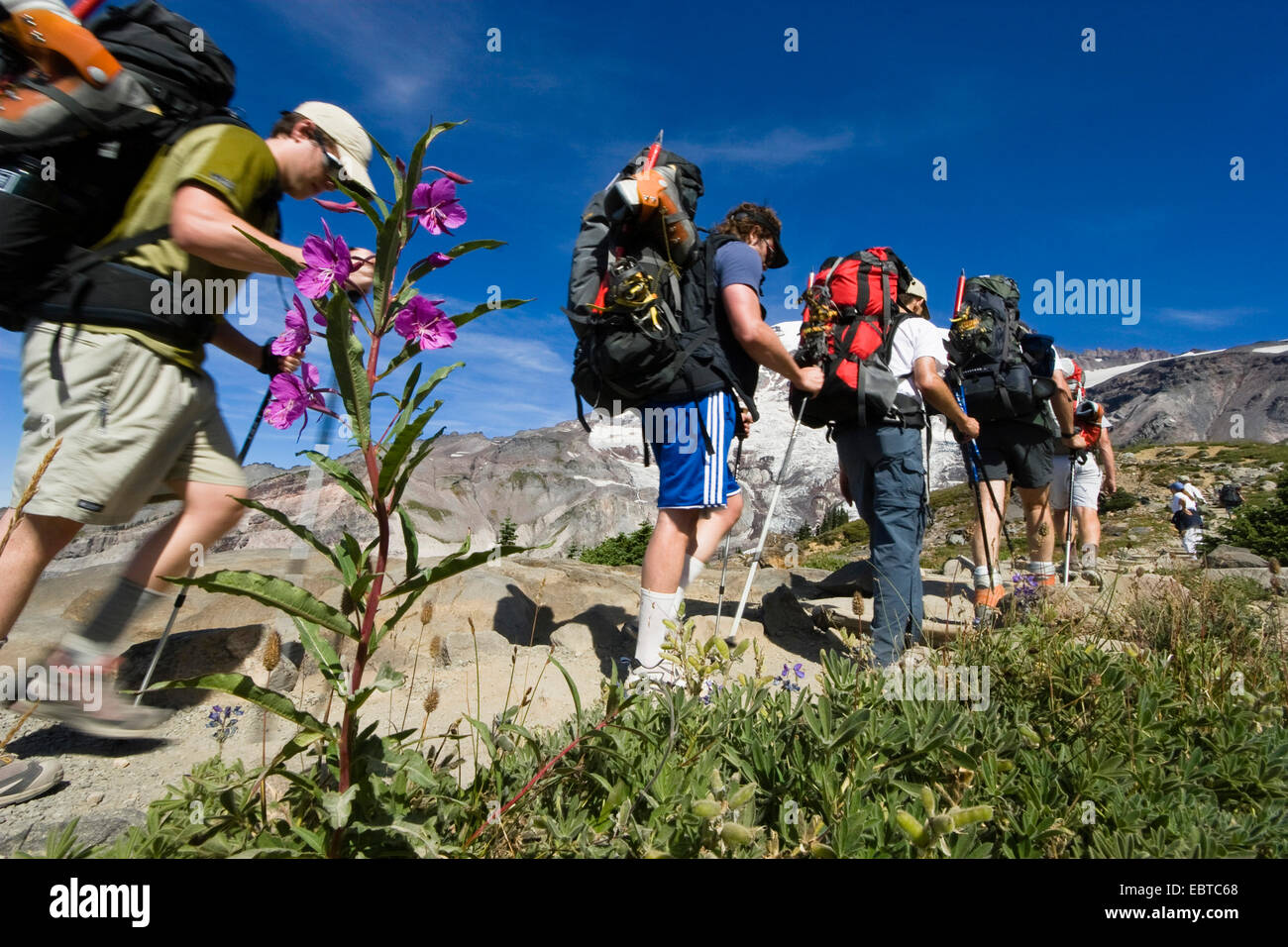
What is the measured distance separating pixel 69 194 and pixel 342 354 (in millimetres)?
1992

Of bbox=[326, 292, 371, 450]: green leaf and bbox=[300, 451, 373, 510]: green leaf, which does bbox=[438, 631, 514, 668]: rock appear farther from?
bbox=[326, 292, 371, 450]: green leaf

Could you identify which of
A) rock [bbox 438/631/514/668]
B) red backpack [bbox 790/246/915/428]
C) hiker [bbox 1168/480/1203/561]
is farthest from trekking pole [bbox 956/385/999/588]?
hiker [bbox 1168/480/1203/561]

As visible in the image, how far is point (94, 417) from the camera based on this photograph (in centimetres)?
250

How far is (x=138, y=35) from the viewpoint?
2555 millimetres

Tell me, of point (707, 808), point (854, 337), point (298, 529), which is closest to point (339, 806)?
point (298, 529)

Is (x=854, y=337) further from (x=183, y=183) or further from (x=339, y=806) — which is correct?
(x=339, y=806)

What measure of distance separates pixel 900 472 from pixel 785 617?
1883mm

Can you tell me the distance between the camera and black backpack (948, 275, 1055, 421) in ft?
19.3

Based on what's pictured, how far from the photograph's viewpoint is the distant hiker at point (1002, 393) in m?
5.87

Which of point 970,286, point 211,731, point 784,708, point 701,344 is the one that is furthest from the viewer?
point 970,286

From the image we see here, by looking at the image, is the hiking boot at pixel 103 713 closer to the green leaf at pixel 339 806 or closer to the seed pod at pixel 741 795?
the green leaf at pixel 339 806

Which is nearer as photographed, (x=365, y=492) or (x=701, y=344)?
(x=365, y=492)
